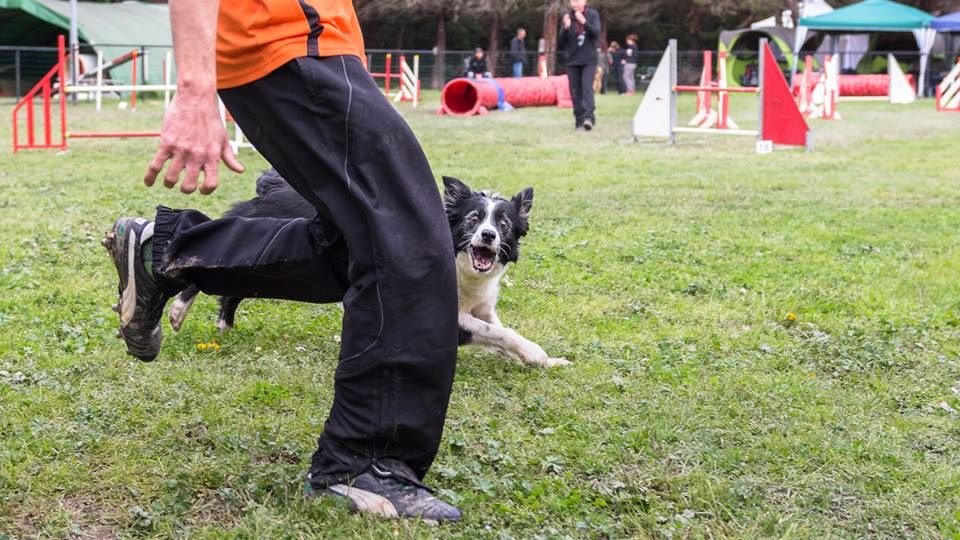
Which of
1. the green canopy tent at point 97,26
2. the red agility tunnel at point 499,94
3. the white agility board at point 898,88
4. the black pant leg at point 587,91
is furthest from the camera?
the white agility board at point 898,88

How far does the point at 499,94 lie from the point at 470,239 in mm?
18016

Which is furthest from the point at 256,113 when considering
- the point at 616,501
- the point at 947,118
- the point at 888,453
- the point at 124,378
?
the point at 947,118

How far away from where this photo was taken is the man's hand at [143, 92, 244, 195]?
2.31 meters

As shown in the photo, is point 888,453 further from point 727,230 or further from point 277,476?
point 727,230

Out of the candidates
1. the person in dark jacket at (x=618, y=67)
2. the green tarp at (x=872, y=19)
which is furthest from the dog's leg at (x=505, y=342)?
the green tarp at (x=872, y=19)

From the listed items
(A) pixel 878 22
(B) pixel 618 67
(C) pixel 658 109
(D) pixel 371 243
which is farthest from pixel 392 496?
(A) pixel 878 22

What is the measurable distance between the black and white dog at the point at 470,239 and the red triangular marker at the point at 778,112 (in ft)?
29.7

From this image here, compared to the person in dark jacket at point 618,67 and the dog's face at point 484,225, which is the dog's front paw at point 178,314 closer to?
the dog's face at point 484,225

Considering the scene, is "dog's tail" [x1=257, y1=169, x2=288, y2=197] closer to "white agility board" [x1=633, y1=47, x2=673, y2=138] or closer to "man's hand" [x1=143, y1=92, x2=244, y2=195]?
"man's hand" [x1=143, y1=92, x2=244, y2=195]

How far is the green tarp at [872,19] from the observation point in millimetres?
33656

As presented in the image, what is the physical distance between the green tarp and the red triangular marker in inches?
842

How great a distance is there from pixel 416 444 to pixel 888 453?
58.6 inches

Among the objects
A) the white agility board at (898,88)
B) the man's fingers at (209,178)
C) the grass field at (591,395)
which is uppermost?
the white agility board at (898,88)

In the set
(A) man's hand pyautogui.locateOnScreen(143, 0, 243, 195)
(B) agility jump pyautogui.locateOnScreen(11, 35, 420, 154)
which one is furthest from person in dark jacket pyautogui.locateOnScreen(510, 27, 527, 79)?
(A) man's hand pyautogui.locateOnScreen(143, 0, 243, 195)
